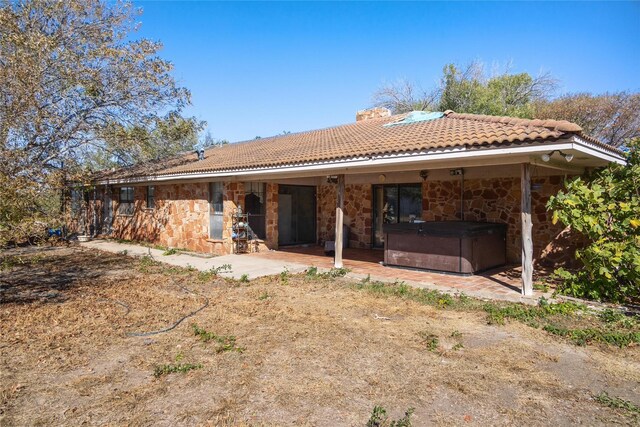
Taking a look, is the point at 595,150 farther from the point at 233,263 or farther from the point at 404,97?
the point at 404,97

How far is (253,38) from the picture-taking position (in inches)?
518

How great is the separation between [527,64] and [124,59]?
23.4 meters

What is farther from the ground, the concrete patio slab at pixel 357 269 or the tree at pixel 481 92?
the tree at pixel 481 92

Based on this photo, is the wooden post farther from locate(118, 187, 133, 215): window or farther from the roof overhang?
locate(118, 187, 133, 215): window

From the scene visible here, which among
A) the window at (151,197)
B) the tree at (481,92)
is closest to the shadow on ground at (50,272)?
the window at (151,197)

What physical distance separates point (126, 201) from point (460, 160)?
13.8 meters

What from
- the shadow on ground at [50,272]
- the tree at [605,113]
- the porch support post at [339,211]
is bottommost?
the shadow on ground at [50,272]

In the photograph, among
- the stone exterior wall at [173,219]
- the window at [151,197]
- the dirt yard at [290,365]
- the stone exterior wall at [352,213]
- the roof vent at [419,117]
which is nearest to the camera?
the dirt yard at [290,365]

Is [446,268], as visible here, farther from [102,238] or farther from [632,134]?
[632,134]

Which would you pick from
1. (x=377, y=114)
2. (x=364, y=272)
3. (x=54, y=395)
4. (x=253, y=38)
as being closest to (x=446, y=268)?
(x=364, y=272)

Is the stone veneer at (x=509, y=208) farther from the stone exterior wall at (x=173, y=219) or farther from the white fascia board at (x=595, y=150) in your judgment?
the stone exterior wall at (x=173, y=219)

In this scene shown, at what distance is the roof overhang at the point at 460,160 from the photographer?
18.6 feet

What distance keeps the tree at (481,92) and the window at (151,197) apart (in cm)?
1765

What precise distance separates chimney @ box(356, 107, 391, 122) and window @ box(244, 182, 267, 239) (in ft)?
19.1
